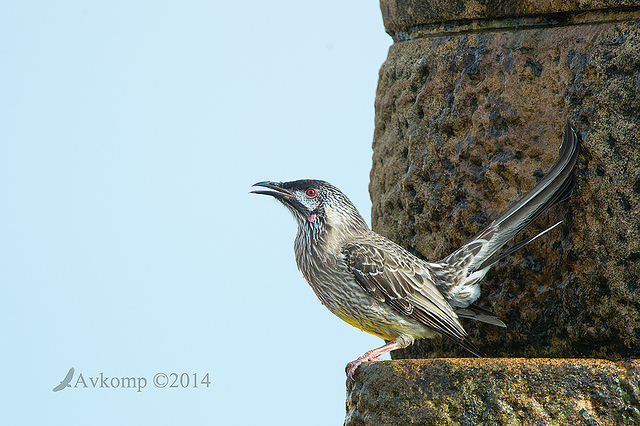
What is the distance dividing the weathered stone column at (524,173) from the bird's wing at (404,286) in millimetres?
272

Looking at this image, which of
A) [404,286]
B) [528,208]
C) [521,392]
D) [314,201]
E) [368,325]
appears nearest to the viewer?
[521,392]

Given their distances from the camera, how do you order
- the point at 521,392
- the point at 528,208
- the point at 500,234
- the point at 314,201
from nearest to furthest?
the point at 521,392, the point at 528,208, the point at 500,234, the point at 314,201

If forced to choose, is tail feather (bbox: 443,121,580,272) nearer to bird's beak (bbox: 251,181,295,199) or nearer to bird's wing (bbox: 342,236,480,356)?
bird's wing (bbox: 342,236,480,356)

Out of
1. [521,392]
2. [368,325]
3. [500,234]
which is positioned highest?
[500,234]

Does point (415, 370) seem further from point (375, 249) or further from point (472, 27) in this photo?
point (472, 27)

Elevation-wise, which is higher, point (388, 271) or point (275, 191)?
point (275, 191)

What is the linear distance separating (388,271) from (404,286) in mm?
122

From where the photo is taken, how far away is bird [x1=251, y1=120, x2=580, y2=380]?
361 centimetres

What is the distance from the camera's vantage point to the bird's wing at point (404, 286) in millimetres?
3715

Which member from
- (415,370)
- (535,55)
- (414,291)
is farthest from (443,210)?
(415,370)

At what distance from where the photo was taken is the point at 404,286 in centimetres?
376

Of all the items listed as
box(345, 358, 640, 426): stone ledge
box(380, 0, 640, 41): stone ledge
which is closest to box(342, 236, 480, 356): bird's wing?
box(345, 358, 640, 426): stone ledge

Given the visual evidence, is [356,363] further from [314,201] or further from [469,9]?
[469,9]

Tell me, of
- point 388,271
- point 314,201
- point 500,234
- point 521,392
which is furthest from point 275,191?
point 521,392
